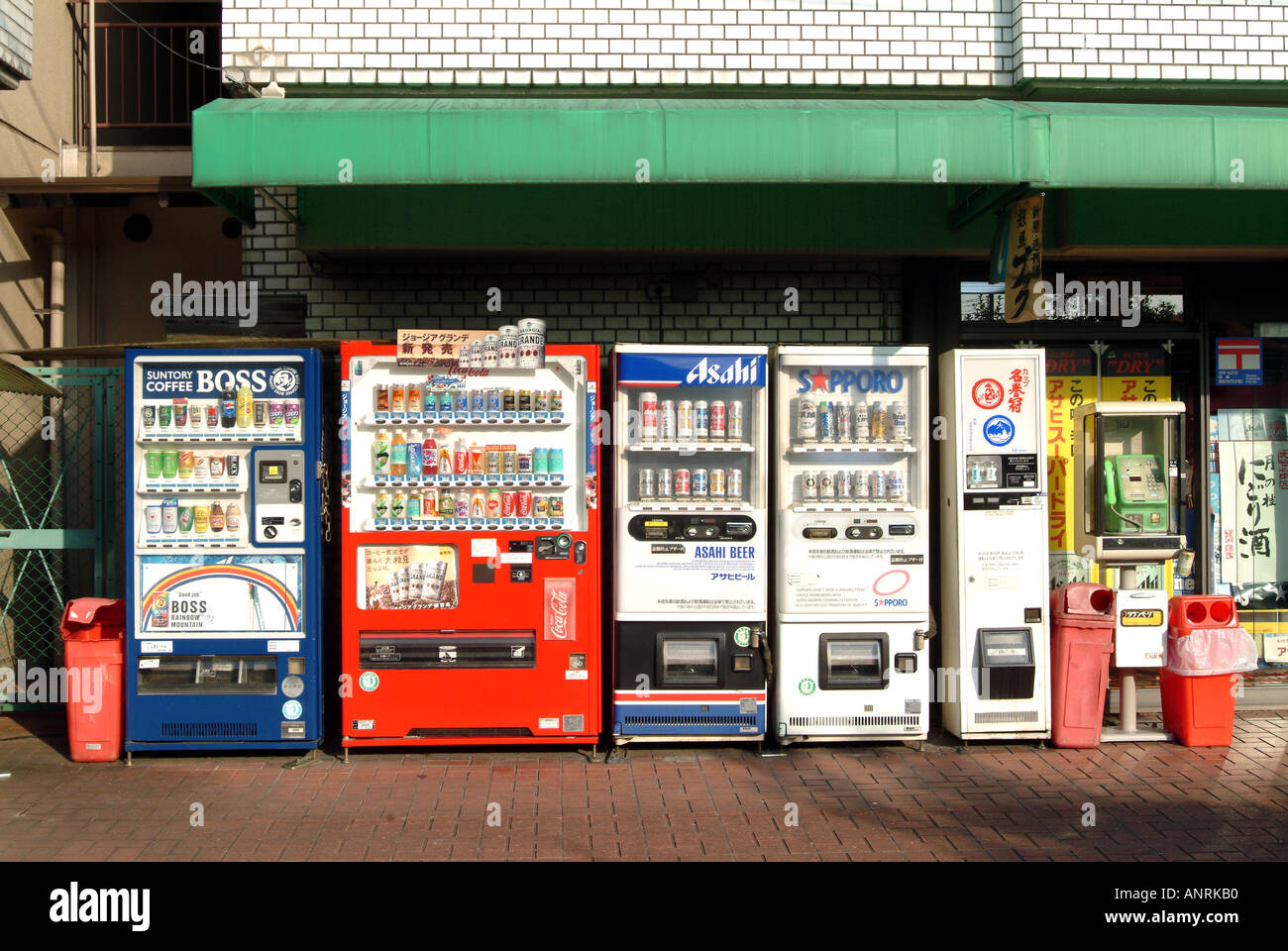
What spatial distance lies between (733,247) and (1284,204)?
428cm

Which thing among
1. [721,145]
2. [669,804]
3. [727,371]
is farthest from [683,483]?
[721,145]

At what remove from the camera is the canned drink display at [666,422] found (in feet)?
22.2

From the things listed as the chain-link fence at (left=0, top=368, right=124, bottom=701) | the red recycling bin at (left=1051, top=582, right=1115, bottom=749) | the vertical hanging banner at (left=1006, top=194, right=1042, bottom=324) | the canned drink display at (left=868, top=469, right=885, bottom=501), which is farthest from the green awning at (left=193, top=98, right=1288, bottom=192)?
the red recycling bin at (left=1051, top=582, right=1115, bottom=749)

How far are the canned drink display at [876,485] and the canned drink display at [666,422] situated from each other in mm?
1394

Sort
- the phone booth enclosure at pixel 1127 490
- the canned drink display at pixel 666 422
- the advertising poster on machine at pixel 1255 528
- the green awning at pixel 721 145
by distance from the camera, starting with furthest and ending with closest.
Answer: the advertising poster on machine at pixel 1255 528
the phone booth enclosure at pixel 1127 490
the canned drink display at pixel 666 422
the green awning at pixel 721 145

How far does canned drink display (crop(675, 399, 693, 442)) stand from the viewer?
6785 mm

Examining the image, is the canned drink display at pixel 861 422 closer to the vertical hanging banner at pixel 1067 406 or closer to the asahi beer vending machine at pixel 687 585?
the asahi beer vending machine at pixel 687 585

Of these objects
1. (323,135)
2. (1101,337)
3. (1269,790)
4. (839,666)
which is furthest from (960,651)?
(323,135)

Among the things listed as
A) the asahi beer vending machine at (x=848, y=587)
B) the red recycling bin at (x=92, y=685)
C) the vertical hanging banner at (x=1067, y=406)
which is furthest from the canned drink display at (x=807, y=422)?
A: the red recycling bin at (x=92, y=685)

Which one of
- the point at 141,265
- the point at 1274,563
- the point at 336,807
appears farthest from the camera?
the point at 141,265

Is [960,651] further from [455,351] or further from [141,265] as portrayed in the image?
[141,265]

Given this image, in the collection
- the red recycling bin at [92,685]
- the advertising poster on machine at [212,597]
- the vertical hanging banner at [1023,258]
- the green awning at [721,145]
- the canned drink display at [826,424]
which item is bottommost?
the red recycling bin at [92,685]

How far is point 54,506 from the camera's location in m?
8.20

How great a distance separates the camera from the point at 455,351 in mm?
6523
